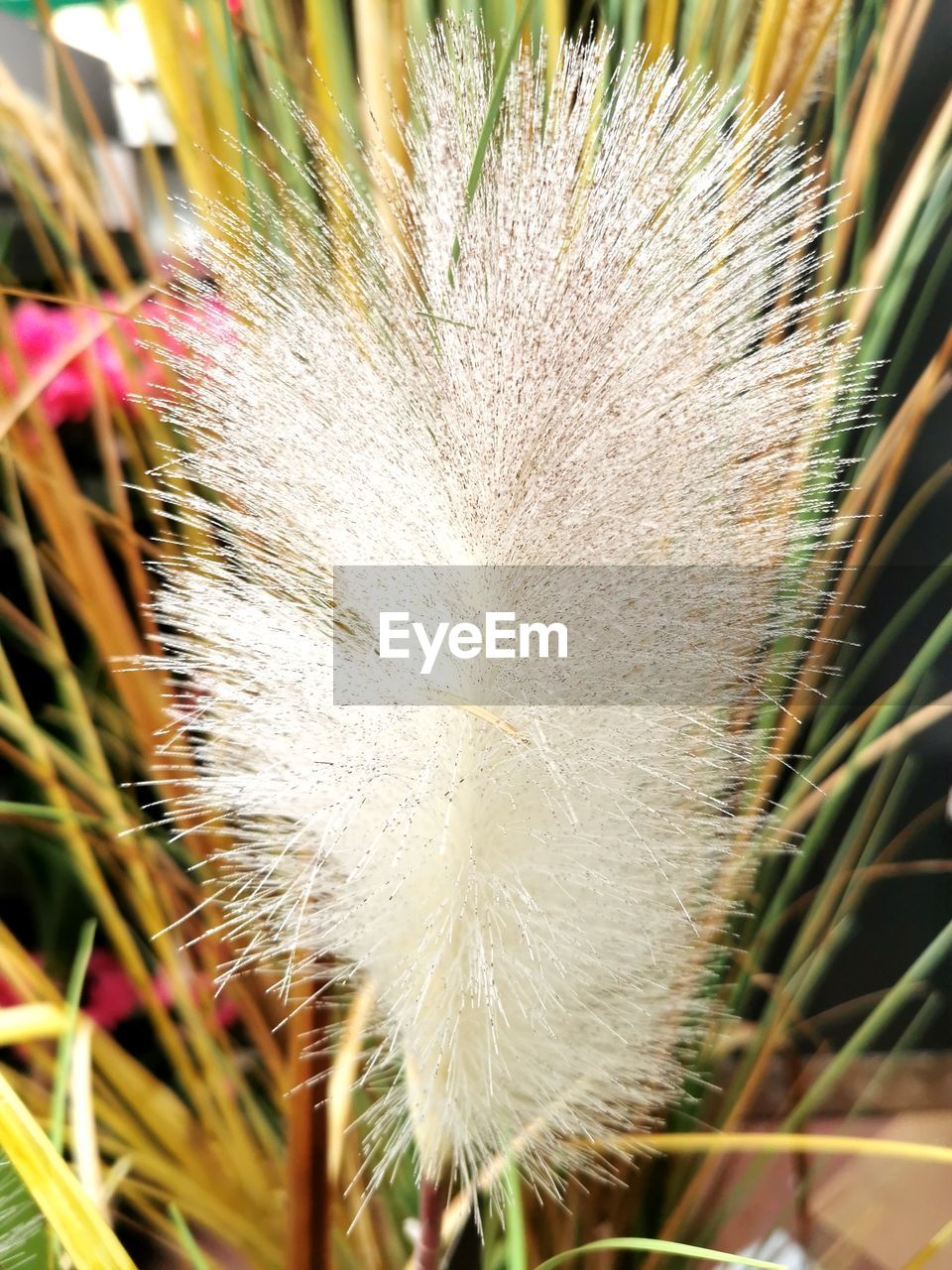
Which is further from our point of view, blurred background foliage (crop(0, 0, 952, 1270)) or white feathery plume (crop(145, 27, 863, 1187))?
blurred background foliage (crop(0, 0, 952, 1270))

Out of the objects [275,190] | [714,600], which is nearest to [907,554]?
[714,600]

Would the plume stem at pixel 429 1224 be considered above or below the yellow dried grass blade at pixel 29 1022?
below

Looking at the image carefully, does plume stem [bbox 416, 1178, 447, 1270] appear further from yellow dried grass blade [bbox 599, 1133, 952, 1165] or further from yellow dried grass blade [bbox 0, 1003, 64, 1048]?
yellow dried grass blade [bbox 0, 1003, 64, 1048]

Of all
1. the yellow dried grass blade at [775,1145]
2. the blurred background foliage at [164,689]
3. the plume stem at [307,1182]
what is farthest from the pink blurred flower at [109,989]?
the yellow dried grass blade at [775,1145]

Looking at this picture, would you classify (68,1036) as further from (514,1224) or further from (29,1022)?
(514,1224)

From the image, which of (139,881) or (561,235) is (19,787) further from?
(561,235)

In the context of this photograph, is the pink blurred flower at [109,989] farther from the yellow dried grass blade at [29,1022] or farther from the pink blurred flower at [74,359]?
the pink blurred flower at [74,359]

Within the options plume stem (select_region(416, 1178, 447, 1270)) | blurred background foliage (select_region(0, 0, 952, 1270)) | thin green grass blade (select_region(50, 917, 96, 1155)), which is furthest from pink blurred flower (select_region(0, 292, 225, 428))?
plume stem (select_region(416, 1178, 447, 1270))

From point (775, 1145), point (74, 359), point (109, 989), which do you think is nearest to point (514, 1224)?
point (775, 1145)
